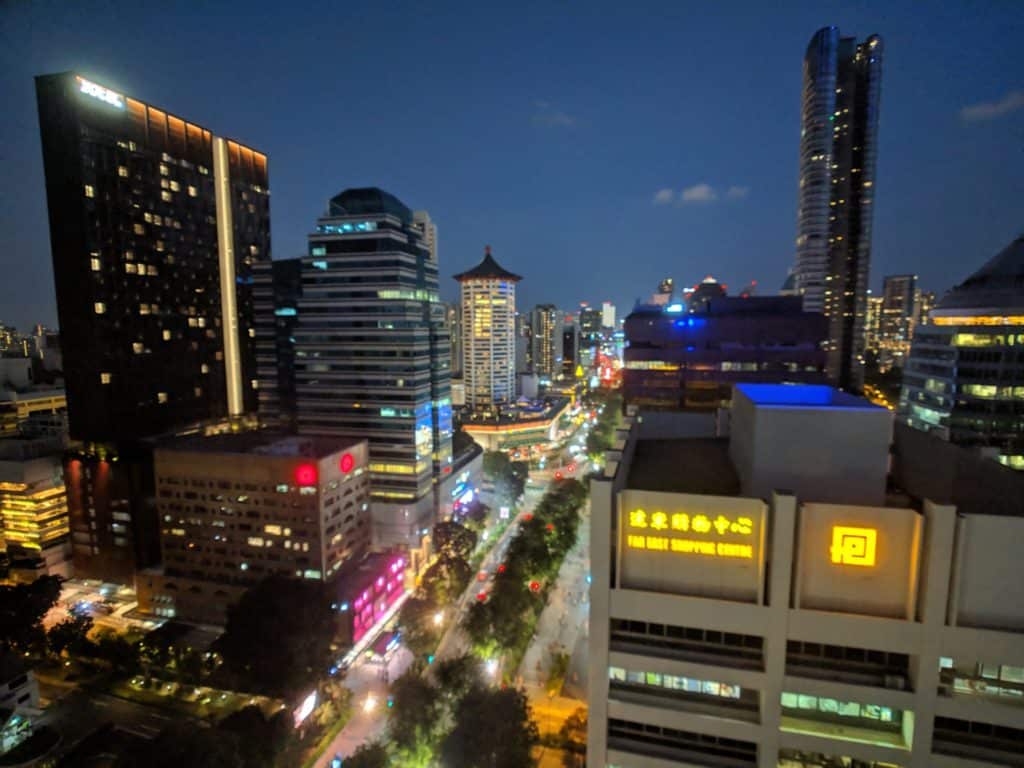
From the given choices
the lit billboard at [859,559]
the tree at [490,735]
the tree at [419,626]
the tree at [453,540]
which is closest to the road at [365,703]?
the tree at [419,626]

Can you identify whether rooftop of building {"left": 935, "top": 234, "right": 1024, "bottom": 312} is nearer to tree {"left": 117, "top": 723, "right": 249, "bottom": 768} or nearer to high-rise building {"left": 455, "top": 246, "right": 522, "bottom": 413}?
tree {"left": 117, "top": 723, "right": 249, "bottom": 768}

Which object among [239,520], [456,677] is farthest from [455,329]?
[456,677]

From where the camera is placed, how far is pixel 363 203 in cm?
4503

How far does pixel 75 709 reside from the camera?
2931cm

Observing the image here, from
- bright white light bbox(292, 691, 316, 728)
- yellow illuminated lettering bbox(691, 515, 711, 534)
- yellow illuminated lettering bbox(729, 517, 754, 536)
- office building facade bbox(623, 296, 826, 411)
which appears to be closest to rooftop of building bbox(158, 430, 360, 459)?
bright white light bbox(292, 691, 316, 728)

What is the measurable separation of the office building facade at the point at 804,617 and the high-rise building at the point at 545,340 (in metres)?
162

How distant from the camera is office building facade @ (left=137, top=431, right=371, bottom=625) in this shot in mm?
35750

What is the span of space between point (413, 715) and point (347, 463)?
20.5 metres

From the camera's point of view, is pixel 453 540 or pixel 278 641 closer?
pixel 278 641

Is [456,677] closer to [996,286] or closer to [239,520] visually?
[239,520]

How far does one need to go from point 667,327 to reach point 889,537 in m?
41.9

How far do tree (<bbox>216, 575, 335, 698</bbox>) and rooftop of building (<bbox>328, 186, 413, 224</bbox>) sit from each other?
32836mm

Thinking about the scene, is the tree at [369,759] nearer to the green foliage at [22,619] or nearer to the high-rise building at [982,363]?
the green foliage at [22,619]

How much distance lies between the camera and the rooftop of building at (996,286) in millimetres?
36156
